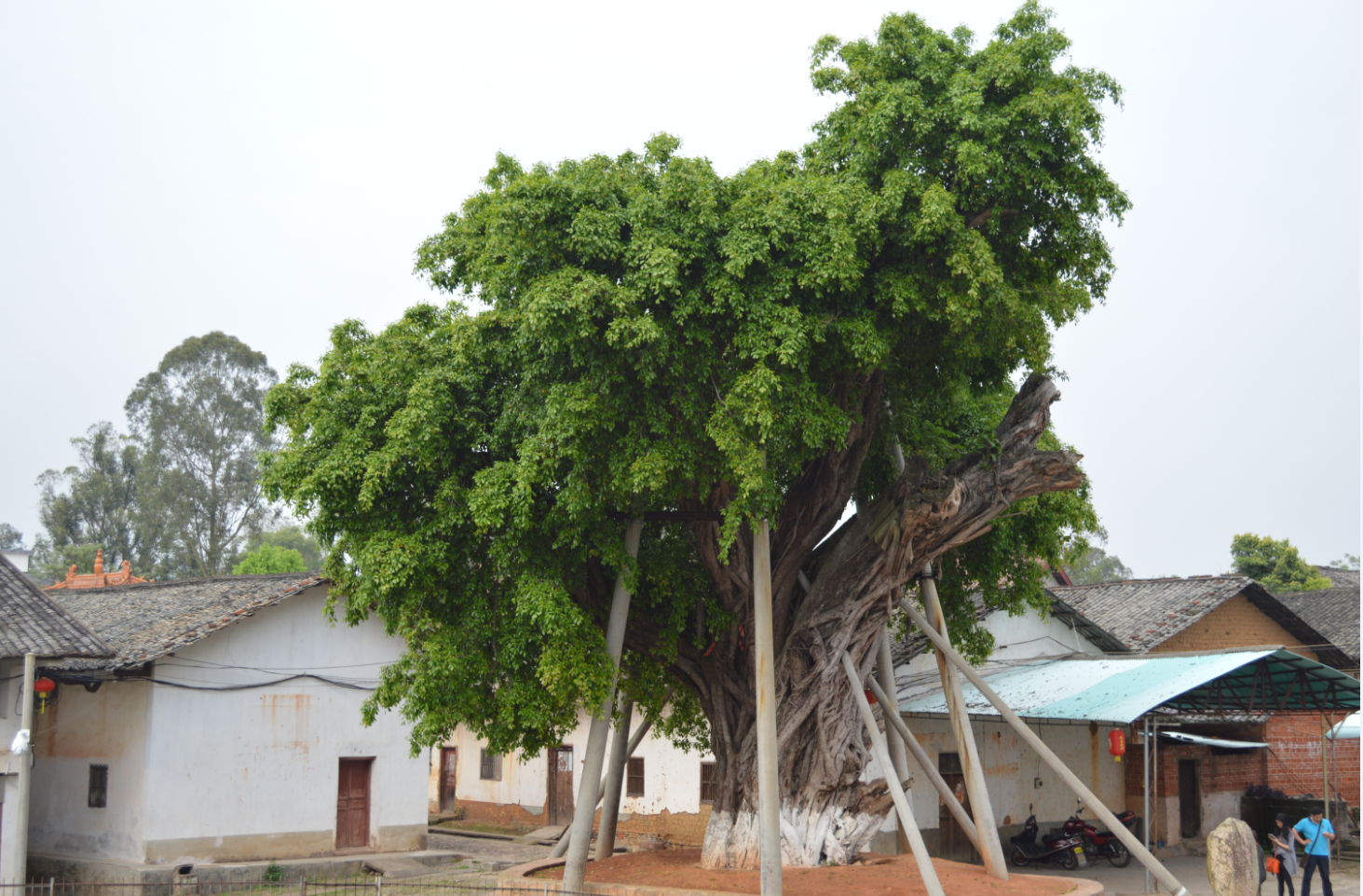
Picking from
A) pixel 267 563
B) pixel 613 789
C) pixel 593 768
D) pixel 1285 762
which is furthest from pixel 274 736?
pixel 1285 762

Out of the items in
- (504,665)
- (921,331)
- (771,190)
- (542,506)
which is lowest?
(504,665)

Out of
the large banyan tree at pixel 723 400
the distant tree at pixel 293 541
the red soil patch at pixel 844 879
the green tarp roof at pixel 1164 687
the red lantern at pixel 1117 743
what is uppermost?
the distant tree at pixel 293 541

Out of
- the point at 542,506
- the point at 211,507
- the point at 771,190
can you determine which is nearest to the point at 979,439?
the point at 771,190

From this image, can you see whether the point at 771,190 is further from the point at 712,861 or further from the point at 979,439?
the point at 712,861

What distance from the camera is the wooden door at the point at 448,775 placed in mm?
27594

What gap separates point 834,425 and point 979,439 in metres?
3.57

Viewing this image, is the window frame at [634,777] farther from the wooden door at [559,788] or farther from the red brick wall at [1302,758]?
the red brick wall at [1302,758]

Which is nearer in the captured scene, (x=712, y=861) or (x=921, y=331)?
(x=921, y=331)

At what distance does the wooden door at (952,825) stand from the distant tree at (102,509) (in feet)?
124

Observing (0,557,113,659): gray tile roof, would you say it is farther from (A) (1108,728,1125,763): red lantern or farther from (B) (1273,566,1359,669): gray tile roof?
(B) (1273,566,1359,669): gray tile roof

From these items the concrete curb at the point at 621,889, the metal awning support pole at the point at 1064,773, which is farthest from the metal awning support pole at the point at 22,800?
the metal awning support pole at the point at 1064,773

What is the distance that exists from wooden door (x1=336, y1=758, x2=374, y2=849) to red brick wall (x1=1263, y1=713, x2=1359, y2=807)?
19400 millimetres

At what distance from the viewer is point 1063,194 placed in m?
12.5

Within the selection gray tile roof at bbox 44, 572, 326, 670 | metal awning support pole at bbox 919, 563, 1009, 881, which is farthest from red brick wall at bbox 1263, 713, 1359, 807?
gray tile roof at bbox 44, 572, 326, 670
